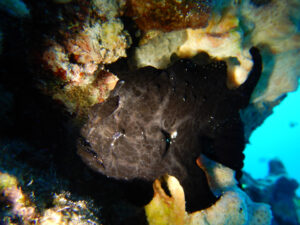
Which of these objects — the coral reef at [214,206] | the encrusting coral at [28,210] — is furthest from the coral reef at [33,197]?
the coral reef at [214,206]

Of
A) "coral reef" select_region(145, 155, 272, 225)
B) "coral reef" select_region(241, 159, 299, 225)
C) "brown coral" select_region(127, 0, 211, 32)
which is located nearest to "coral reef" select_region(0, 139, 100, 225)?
"coral reef" select_region(145, 155, 272, 225)

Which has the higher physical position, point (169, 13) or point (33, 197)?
point (169, 13)

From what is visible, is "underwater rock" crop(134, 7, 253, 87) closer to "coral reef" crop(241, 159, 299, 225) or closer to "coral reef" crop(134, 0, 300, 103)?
"coral reef" crop(134, 0, 300, 103)

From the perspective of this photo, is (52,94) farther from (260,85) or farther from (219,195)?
(260,85)

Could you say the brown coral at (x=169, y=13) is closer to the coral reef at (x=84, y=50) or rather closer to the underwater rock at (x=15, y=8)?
the coral reef at (x=84, y=50)

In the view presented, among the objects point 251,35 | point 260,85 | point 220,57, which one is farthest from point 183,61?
point 260,85

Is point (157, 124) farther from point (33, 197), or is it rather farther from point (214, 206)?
point (33, 197)

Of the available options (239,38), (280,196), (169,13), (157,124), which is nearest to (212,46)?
(239,38)
